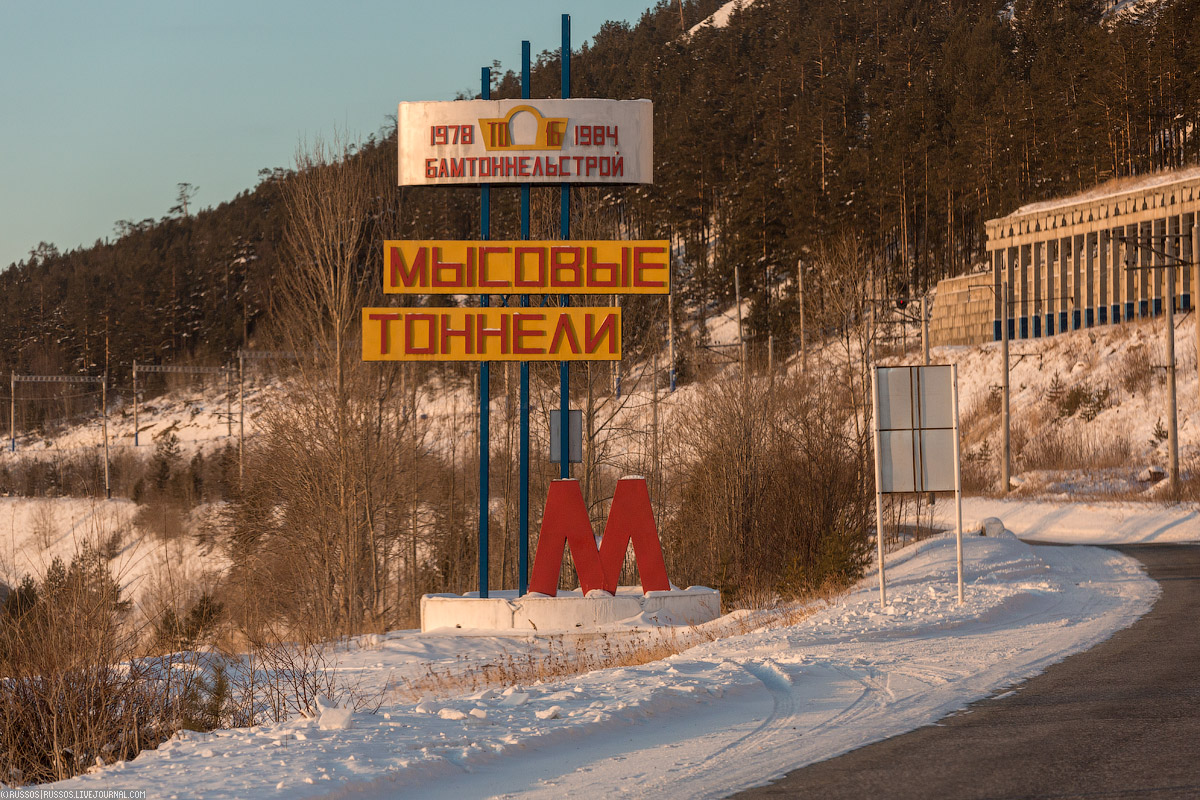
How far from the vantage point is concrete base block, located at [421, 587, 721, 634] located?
20453 mm

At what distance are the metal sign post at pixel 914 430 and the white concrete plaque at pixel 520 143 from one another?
6348 mm

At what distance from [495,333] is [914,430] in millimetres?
7530

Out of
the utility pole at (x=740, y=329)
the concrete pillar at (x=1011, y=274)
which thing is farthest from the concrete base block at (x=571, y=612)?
the concrete pillar at (x=1011, y=274)

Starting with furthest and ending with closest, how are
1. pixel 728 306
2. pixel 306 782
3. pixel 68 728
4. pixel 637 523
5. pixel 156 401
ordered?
pixel 156 401 < pixel 728 306 < pixel 637 523 < pixel 68 728 < pixel 306 782

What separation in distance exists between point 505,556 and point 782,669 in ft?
90.7

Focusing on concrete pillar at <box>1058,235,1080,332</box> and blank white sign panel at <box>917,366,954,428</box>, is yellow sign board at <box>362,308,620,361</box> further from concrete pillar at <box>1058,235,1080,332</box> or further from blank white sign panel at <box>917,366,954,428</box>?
concrete pillar at <box>1058,235,1080,332</box>

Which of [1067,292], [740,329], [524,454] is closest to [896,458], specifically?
[524,454]

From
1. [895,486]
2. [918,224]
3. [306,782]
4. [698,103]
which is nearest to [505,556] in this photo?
[895,486]

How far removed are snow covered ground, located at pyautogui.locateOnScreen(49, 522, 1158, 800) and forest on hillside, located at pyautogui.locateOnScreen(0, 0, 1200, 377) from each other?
2203 centimetres

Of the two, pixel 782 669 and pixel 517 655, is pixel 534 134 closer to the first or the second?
pixel 517 655

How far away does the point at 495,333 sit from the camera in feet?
68.7

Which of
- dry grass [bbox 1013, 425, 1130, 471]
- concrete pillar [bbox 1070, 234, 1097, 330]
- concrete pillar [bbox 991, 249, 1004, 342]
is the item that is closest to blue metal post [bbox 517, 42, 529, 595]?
dry grass [bbox 1013, 425, 1130, 471]

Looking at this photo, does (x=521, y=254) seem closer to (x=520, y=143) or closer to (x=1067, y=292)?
(x=520, y=143)

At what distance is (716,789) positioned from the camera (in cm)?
738
